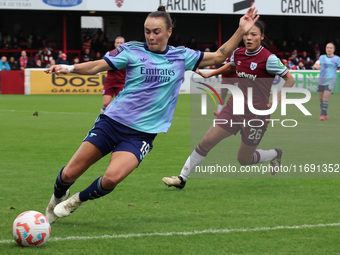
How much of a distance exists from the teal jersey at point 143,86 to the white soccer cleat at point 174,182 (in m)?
2.14

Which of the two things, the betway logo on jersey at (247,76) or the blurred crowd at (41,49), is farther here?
the blurred crowd at (41,49)

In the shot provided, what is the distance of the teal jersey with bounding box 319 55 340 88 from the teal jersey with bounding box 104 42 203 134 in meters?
13.6

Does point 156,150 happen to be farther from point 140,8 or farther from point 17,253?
point 140,8

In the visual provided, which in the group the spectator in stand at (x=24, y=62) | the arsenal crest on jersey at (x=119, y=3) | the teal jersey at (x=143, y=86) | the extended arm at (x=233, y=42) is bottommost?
the teal jersey at (x=143, y=86)

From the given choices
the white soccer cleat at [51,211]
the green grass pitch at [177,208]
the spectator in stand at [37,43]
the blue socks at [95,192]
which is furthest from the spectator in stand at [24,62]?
the blue socks at [95,192]

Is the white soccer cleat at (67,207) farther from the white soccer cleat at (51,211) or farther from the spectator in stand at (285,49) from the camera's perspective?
the spectator in stand at (285,49)

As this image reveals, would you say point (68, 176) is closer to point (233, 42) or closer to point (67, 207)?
point (67, 207)

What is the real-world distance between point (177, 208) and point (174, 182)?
114cm

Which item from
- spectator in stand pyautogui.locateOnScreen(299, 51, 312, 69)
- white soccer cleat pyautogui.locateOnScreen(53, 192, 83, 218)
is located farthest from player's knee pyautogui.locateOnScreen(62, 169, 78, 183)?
spectator in stand pyautogui.locateOnScreen(299, 51, 312, 69)

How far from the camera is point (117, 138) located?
239 inches

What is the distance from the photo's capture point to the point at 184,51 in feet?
20.8

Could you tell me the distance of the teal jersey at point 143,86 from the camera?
602 cm

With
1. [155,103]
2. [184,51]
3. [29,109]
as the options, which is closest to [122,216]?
[155,103]

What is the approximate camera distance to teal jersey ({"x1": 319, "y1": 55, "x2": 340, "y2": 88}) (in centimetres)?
1902
